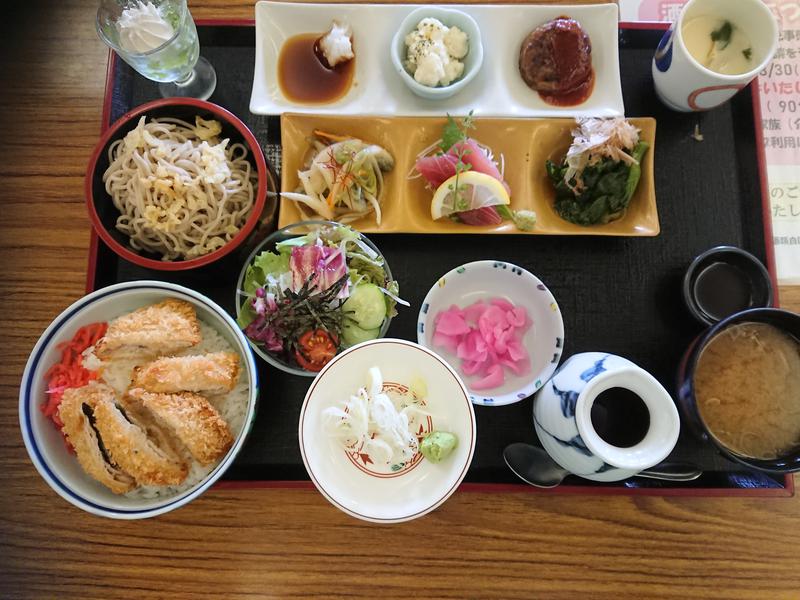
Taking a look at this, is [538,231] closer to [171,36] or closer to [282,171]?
[282,171]

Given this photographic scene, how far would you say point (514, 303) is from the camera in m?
1.61

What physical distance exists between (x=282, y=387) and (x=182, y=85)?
105 centimetres

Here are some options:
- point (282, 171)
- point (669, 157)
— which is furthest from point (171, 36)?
point (669, 157)

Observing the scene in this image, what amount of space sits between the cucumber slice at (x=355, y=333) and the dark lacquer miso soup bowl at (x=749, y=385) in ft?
2.75

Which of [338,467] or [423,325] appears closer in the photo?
[338,467]

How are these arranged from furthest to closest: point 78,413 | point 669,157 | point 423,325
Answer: point 669,157 → point 423,325 → point 78,413

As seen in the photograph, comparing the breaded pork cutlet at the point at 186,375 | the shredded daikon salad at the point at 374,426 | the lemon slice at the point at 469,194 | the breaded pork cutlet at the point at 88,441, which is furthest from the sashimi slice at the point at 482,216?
the breaded pork cutlet at the point at 88,441

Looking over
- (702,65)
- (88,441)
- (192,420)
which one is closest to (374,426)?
(192,420)

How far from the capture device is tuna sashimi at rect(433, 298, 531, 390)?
152cm

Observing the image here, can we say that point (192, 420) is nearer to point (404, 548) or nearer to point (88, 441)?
point (88, 441)

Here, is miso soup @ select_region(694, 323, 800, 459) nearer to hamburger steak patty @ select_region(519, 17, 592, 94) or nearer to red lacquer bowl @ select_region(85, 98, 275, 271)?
hamburger steak patty @ select_region(519, 17, 592, 94)

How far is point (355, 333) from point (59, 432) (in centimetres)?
77

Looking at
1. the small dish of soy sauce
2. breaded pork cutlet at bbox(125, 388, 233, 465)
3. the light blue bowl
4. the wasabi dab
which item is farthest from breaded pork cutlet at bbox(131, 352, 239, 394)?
the small dish of soy sauce

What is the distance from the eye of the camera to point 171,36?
5.09 ft
